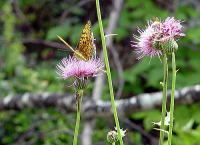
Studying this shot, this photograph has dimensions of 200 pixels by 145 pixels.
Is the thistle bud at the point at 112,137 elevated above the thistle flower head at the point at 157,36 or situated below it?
below

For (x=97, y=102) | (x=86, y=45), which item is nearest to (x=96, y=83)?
(x=97, y=102)

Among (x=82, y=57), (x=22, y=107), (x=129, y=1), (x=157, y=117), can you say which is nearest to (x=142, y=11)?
(x=129, y=1)

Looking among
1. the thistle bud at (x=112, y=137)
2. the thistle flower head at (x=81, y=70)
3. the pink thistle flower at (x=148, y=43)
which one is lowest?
the thistle bud at (x=112, y=137)

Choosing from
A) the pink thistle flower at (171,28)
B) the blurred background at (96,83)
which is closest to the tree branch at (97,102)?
the blurred background at (96,83)

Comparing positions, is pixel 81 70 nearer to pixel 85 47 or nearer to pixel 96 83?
pixel 85 47

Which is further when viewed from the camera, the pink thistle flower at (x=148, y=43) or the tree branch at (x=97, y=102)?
the tree branch at (x=97, y=102)

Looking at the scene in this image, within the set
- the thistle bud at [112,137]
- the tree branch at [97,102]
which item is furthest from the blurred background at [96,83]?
the thistle bud at [112,137]

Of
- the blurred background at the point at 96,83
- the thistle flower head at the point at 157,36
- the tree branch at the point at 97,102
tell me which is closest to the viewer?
the thistle flower head at the point at 157,36

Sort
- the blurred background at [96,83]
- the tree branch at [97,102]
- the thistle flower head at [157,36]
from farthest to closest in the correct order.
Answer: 1. the blurred background at [96,83]
2. the tree branch at [97,102]
3. the thistle flower head at [157,36]

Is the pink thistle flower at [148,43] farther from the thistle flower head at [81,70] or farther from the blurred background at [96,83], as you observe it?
the blurred background at [96,83]

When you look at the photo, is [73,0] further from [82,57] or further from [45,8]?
[82,57]
